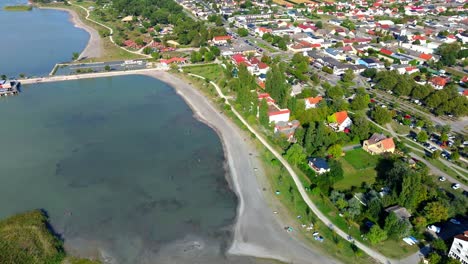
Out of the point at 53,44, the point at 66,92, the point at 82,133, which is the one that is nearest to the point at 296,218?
the point at 82,133

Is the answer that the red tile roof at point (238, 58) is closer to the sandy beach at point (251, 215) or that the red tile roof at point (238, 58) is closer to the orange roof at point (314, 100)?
the orange roof at point (314, 100)

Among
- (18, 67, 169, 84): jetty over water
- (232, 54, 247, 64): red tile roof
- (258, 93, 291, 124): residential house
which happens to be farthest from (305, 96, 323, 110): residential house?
(18, 67, 169, 84): jetty over water

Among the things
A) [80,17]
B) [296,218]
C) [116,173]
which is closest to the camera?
[296,218]

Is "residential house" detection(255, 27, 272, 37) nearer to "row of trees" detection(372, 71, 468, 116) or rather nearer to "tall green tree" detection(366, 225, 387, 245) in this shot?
"row of trees" detection(372, 71, 468, 116)

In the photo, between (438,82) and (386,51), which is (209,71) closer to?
(386,51)

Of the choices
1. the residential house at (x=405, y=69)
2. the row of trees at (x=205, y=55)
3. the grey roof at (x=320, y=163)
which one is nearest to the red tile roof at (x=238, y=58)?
the row of trees at (x=205, y=55)

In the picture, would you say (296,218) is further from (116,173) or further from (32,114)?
(32,114)

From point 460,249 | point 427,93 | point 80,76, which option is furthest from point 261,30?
point 460,249
